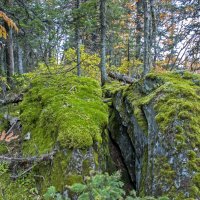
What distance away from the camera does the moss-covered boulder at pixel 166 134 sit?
10.0 ft

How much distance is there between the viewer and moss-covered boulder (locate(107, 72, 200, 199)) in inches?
120

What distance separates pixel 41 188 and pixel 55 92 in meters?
2.05

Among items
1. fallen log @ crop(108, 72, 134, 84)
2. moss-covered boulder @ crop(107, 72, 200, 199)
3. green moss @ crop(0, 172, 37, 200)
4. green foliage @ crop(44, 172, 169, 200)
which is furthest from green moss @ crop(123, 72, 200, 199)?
fallen log @ crop(108, 72, 134, 84)

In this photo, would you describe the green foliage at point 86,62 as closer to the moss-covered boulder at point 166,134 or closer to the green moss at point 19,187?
the moss-covered boulder at point 166,134

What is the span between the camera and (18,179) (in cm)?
368

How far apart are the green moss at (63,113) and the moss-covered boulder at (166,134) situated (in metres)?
0.73

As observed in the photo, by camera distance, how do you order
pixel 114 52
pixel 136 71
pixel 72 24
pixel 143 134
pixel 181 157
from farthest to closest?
1. pixel 114 52
2. pixel 136 71
3. pixel 72 24
4. pixel 143 134
5. pixel 181 157

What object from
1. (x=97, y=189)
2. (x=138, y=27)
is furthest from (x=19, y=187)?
(x=138, y=27)

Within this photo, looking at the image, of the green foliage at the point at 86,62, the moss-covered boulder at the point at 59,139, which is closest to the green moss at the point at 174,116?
the moss-covered boulder at the point at 59,139

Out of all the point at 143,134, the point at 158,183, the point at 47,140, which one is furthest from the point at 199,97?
the point at 47,140

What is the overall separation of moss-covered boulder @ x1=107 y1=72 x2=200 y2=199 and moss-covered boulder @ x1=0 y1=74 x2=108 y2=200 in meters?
0.66

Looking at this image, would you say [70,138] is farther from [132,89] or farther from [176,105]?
[132,89]

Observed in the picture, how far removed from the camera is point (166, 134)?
3469 millimetres

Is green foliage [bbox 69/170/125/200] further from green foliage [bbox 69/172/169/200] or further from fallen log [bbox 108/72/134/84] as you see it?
fallen log [bbox 108/72/134/84]
